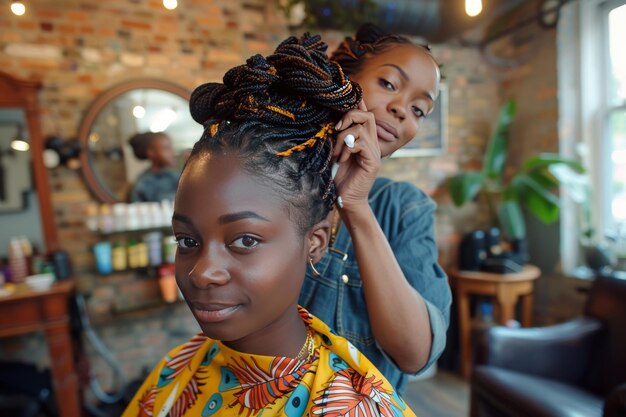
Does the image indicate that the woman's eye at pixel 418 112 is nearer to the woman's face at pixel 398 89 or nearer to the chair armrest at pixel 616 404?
the woman's face at pixel 398 89

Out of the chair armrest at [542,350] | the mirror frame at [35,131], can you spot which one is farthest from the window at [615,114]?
the mirror frame at [35,131]

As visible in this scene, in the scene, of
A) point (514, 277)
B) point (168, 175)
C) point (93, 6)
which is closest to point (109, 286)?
point (168, 175)

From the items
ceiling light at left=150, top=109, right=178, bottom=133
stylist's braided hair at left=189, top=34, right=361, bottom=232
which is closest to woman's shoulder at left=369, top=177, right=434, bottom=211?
stylist's braided hair at left=189, top=34, right=361, bottom=232

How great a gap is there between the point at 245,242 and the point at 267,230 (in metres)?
0.03

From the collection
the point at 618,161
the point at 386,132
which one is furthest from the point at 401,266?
the point at 618,161

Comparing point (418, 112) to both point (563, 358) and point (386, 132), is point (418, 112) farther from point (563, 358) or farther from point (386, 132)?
point (563, 358)

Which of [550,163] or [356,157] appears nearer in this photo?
[356,157]

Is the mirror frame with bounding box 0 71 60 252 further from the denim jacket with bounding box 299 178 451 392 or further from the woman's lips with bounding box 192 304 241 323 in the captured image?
the woman's lips with bounding box 192 304 241 323

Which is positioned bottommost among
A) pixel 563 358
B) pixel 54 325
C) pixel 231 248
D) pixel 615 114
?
pixel 563 358

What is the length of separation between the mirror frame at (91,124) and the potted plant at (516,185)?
216 cm

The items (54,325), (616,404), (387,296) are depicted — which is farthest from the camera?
(54,325)

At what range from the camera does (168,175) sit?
2.39 metres

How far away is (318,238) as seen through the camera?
2.01 ft

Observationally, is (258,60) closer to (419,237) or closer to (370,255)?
(370,255)
